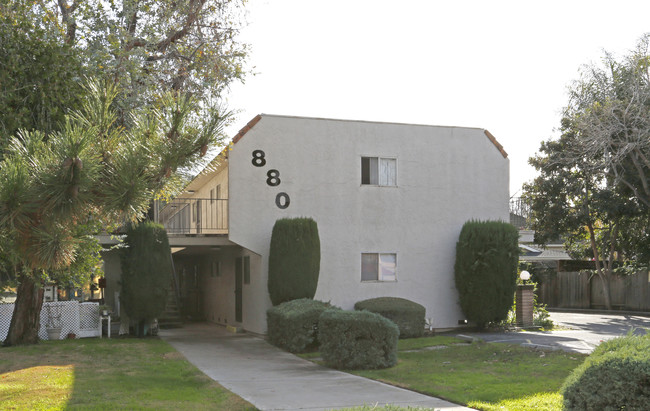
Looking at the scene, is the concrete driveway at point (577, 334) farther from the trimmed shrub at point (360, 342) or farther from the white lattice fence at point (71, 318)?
the white lattice fence at point (71, 318)

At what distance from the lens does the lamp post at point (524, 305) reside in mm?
19656

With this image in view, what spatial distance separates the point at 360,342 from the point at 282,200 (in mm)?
6448

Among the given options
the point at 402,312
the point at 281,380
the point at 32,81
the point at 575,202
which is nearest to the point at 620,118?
the point at 575,202

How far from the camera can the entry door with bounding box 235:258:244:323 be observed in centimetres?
2027

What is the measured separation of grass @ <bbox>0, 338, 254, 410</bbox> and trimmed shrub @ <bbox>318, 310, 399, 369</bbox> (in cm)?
256

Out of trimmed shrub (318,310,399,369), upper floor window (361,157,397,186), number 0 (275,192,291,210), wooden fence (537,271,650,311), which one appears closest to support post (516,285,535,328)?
upper floor window (361,157,397,186)

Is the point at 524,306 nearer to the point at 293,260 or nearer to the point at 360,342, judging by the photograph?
the point at 293,260

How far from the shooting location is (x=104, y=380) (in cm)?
1118

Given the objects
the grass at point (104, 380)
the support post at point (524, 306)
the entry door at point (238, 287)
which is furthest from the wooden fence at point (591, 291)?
the grass at point (104, 380)

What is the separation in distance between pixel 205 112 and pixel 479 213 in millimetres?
15524

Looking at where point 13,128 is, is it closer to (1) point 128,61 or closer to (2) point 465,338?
(1) point 128,61

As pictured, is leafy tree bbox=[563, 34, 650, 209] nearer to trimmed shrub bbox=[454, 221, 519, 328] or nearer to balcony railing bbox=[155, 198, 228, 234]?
trimmed shrub bbox=[454, 221, 519, 328]

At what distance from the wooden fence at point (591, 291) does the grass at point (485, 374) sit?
14.5 meters

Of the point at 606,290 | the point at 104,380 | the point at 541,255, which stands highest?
the point at 541,255
